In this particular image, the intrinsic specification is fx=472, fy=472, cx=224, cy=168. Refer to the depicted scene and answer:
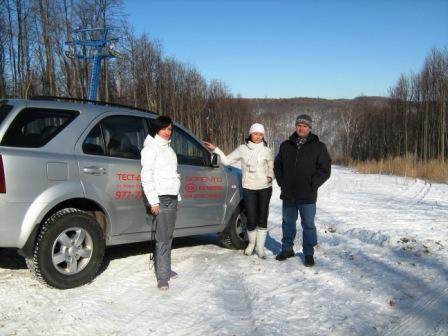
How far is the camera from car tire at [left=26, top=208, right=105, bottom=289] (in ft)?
14.7

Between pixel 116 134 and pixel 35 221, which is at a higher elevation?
pixel 116 134

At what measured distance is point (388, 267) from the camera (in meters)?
5.79

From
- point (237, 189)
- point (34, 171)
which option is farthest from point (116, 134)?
point (237, 189)

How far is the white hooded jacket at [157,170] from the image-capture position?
15.1 feet

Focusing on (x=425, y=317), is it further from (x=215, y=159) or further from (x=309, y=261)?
(x=215, y=159)

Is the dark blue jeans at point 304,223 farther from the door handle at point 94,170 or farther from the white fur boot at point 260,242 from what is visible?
the door handle at point 94,170

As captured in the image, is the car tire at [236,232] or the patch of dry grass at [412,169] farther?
the patch of dry grass at [412,169]

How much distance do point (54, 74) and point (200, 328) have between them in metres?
25.7

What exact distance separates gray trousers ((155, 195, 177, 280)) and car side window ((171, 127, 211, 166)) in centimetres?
109

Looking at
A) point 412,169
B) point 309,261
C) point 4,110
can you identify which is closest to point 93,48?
point 412,169

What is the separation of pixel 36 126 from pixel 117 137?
3.06 ft

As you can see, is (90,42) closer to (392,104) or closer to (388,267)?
(388,267)

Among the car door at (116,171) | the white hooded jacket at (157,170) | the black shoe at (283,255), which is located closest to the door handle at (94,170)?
the car door at (116,171)

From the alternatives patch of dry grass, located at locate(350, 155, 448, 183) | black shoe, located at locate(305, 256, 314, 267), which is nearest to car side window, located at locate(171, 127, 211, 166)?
black shoe, located at locate(305, 256, 314, 267)
